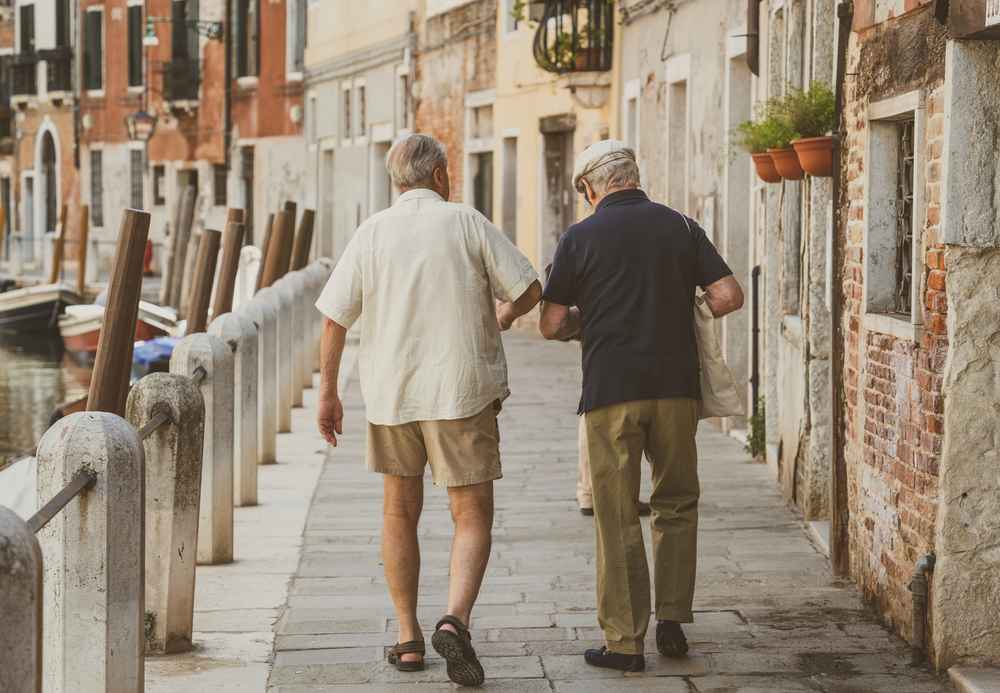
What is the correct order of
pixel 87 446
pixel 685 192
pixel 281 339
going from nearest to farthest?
pixel 87 446 < pixel 281 339 < pixel 685 192

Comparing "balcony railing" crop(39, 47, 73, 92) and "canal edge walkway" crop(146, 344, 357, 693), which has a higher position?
"balcony railing" crop(39, 47, 73, 92)

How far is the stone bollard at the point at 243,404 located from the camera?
9961mm

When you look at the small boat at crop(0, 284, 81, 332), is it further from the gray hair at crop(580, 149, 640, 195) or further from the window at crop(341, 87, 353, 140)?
the gray hair at crop(580, 149, 640, 195)

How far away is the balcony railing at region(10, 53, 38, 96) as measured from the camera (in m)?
58.8

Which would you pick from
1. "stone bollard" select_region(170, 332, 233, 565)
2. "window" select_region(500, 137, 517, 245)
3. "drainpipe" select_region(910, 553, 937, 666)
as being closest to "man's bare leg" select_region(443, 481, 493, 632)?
"drainpipe" select_region(910, 553, 937, 666)

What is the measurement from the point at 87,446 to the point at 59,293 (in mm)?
31069

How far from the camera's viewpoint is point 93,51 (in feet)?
181

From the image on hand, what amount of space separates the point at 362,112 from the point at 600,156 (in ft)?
91.7

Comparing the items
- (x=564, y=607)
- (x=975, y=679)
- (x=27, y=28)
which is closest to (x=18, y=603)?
(x=975, y=679)

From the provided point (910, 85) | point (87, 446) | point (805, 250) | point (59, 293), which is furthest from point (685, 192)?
point (59, 293)

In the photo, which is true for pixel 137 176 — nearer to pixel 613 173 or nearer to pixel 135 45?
pixel 135 45

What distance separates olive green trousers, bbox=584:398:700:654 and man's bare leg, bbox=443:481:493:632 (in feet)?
1.17

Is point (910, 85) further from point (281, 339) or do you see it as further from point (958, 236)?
point (281, 339)

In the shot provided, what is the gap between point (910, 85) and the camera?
654cm
